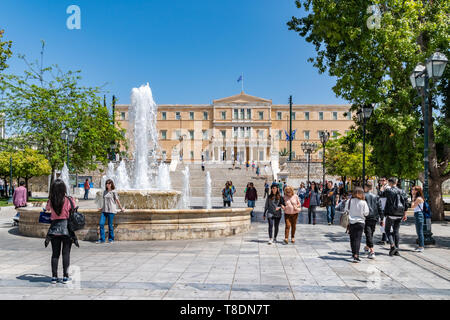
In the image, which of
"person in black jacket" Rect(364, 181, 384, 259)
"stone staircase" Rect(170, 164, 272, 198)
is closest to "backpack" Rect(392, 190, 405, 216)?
"person in black jacket" Rect(364, 181, 384, 259)

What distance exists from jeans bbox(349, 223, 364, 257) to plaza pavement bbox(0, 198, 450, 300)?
0.27m

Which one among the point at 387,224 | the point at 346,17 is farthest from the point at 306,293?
the point at 346,17

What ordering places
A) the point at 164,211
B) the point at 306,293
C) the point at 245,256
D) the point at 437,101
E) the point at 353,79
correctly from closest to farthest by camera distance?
the point at 306,293, the point at 245,256, the point at 164,211, the point at 353,79, the point at 437,101

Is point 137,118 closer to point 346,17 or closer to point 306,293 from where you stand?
point 346,17

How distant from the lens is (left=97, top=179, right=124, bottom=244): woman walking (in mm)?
9531

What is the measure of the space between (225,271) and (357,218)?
9.18 feet

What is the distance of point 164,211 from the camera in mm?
10125

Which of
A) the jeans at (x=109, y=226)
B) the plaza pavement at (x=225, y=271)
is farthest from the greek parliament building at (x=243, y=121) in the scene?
the plaza pavement at (x=225, y=271)

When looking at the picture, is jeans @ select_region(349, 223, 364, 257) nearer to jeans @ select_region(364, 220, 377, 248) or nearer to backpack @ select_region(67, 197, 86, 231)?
jeans @ select_region(364, 220, 377, 248)

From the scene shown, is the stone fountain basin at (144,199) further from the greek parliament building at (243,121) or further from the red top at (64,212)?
the greek parliament building at (243,121)

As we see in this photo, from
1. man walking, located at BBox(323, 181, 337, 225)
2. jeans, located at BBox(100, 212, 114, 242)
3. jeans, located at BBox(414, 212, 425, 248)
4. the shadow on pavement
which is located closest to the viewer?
the shadow on pavement

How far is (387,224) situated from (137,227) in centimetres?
570

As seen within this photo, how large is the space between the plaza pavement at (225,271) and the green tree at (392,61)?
5.89m

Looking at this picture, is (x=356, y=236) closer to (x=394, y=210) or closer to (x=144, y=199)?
(x=394, y=210)
